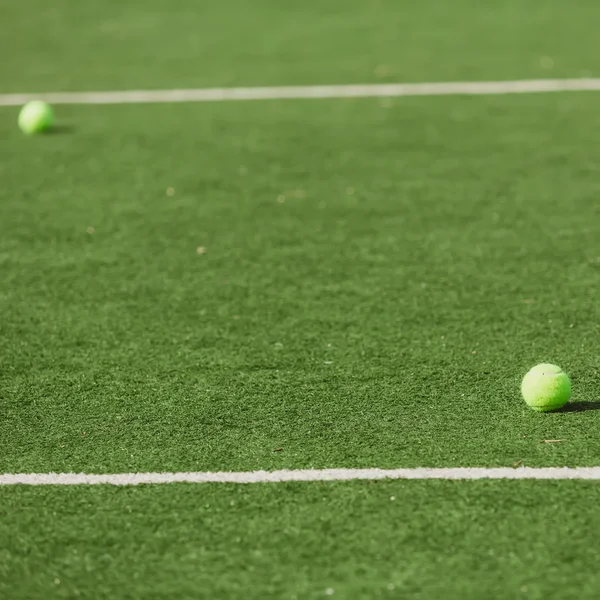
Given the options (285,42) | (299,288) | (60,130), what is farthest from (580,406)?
(285,42)

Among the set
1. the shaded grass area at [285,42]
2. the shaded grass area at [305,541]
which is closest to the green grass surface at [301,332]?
the shaded grass area at [305,541]

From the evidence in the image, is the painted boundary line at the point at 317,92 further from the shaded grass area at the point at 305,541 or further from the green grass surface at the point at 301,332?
the shaded grass area at the point at 305,541

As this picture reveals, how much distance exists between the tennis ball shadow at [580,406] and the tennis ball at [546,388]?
3cm

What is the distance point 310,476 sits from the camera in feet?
11.6

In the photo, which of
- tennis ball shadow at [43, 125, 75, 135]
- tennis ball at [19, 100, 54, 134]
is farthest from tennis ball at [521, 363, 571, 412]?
tennis ball at [19, 100, 54, 134]

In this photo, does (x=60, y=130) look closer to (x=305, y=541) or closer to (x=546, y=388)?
(x=546, y=388)

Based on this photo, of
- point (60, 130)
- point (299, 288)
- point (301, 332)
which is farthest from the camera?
point (60, 130)

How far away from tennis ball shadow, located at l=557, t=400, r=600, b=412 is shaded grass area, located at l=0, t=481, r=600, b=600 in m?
0.60

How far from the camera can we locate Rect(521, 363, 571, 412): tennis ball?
3906 mm

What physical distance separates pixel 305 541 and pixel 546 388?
51.6 inches

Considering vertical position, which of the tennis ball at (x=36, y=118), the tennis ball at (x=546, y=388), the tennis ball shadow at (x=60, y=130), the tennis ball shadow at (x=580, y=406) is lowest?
the tennis ball shadow at (x=580, y=406)

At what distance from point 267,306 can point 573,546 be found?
7.85 feet

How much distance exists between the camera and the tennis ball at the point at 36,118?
326 inches

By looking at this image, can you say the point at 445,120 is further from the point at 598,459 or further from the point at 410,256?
the point at 598,459
